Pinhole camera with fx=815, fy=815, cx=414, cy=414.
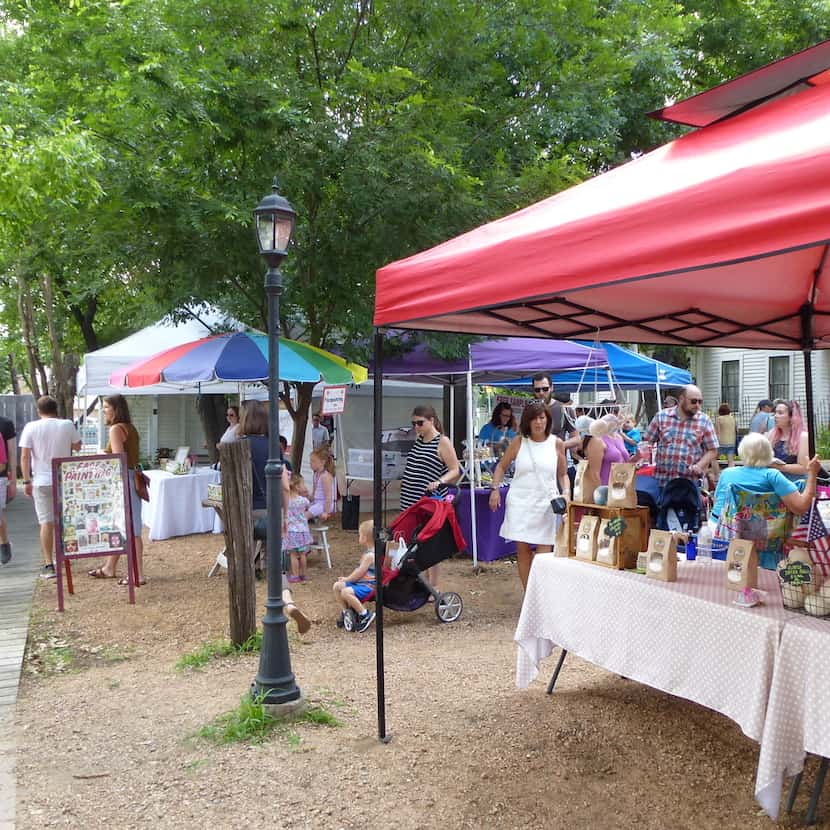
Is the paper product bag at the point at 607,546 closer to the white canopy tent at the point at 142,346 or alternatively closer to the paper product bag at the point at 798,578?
the paper product bag at the point at 798,578

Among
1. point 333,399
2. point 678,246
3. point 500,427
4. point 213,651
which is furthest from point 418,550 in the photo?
point 500,427

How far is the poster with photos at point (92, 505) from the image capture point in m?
7.16

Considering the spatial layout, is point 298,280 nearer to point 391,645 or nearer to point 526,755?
point 391,645

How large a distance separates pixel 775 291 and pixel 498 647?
301cm

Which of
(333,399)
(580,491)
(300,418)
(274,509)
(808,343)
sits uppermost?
(808,343)

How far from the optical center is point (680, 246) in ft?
8.23

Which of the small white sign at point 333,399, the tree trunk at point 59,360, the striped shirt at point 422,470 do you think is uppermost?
the tree trunk at point 59,360

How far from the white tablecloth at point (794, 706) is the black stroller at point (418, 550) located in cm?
352

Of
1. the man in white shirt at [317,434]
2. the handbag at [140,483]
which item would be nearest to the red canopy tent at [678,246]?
the handbag at [140,483]

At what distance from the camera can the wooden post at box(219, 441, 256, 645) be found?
557 centimetres

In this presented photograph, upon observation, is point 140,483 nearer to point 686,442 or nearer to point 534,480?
point 534,480

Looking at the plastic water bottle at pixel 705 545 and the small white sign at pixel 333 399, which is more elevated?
the small white sign at pixel 333 399

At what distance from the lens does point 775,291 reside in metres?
4.55

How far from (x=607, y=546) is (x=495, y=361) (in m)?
5.35
